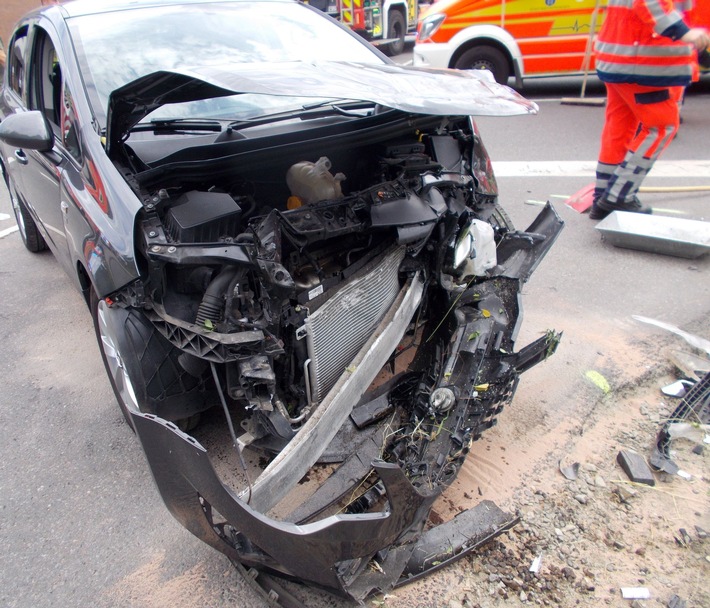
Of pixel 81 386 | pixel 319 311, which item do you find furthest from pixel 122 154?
pixel 81 386

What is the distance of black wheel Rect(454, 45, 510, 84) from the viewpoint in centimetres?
775

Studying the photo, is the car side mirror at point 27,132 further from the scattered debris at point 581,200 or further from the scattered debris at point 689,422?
the scattered debris at point 581,200

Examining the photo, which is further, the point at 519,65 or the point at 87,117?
the point at 519,65

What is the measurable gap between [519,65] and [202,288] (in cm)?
711

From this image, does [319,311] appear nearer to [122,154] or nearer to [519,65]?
[122,154]

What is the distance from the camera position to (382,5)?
1150 centimetres

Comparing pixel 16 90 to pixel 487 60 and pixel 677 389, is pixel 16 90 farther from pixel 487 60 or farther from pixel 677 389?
pixel 487 60

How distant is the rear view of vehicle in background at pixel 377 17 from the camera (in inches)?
438

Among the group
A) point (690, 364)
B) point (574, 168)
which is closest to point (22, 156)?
point (690, 364)

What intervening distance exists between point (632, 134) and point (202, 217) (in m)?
3.98

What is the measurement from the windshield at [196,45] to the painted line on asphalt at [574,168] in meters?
2.85

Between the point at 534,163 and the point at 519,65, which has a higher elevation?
the point at 519,65

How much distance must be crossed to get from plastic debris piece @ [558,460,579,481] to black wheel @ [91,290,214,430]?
5.11 feet

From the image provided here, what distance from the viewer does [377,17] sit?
11523 millimetres
